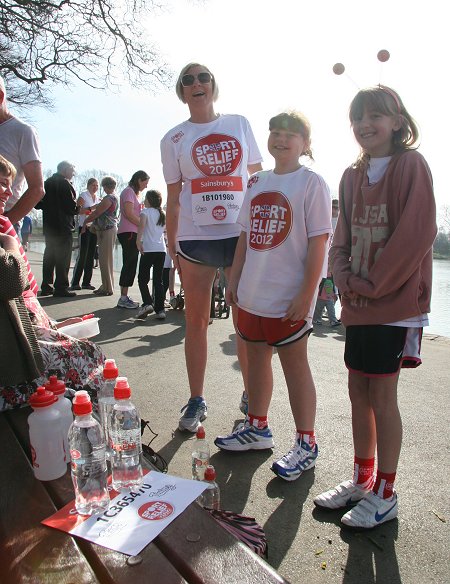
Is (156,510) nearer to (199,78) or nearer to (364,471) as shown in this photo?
(364,471)

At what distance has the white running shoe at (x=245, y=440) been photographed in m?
2.73

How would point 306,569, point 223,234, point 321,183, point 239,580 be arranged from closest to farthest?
point 239,580, point 306,569, point 321,183, point 223,234

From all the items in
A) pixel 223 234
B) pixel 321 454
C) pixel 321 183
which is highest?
pixel 321 183

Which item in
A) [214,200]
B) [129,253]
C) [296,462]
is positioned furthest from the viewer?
[129,253]

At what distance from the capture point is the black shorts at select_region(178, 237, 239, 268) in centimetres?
300

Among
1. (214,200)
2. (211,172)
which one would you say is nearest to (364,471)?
(214,200)

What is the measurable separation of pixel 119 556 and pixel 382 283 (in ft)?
4.65

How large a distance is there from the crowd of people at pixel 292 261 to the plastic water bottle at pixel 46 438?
14.1 inches

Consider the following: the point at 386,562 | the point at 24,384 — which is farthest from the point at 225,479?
the point at 24,384

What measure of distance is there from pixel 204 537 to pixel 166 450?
162 centimetres

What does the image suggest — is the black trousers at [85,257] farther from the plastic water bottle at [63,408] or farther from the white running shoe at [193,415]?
the plastic water bottle at [63,408]

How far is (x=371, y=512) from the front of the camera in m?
2.07

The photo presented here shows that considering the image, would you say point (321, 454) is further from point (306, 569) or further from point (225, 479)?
point (306, 569)

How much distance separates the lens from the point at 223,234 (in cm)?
299
